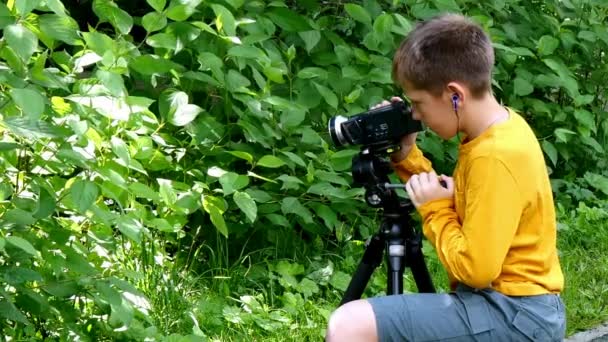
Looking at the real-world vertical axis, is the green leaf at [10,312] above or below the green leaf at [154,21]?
below

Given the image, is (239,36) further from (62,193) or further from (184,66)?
(62,193)

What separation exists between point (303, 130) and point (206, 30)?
64 centimetres

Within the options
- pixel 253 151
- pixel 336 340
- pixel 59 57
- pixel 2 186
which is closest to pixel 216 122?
pixel 253 151

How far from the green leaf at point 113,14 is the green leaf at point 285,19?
2.56ft

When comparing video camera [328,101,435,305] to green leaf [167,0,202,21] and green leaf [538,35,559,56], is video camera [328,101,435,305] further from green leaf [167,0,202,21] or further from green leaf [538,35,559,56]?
green leaf [538,35,559,56]

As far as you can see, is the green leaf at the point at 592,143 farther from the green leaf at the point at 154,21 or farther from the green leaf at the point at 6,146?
the green leaf at the point at 6,146

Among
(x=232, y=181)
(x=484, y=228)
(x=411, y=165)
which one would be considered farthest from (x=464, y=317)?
(x=232, y=181)

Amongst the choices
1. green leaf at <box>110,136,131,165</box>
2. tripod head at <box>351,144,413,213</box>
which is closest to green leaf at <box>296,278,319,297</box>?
green leaf at <box>110,136,131,165</box>

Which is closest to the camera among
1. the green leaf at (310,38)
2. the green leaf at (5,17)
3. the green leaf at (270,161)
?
the green leaf at (5,17)

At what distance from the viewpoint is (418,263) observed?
117 inches

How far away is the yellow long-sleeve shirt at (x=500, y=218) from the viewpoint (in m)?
2.57

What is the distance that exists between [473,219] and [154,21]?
1.66 m

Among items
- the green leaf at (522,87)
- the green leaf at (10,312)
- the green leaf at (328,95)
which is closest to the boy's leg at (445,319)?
the green leaf at (10,312)

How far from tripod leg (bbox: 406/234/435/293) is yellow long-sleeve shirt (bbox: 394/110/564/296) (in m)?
0.17
